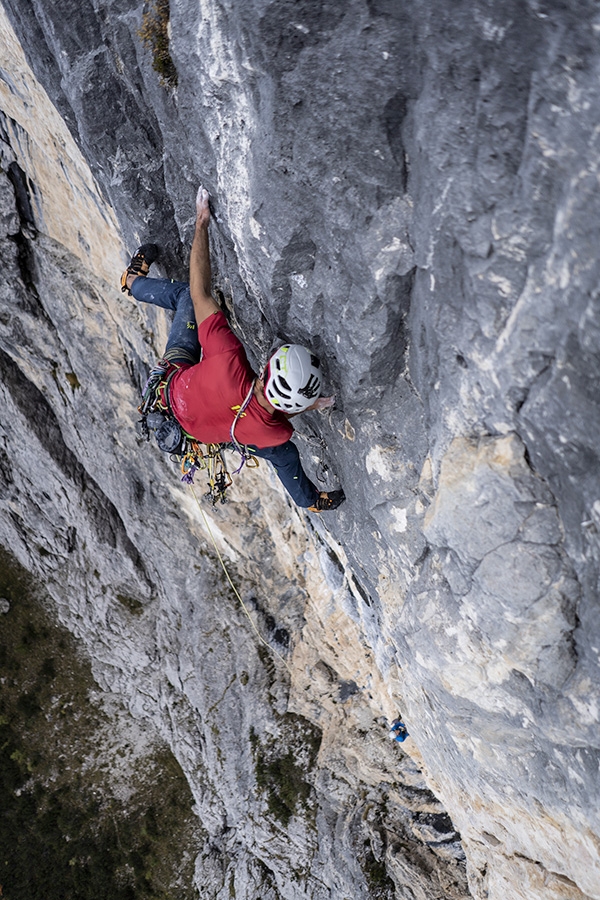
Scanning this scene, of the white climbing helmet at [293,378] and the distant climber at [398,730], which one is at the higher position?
the white climbing helmet at [293,378]

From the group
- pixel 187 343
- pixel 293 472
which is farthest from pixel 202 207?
pixel 293 472

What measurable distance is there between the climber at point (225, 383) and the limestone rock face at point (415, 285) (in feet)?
0.78

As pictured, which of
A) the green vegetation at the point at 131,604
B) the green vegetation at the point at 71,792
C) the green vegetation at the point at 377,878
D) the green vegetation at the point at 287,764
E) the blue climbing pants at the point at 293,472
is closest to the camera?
the blue climbing pants at the point at 293,472

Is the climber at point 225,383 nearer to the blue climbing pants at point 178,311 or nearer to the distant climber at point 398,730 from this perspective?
the blue climbing pants at point 178,311

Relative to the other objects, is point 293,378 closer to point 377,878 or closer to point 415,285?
point 415,285

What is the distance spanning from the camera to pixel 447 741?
5156 millimetres

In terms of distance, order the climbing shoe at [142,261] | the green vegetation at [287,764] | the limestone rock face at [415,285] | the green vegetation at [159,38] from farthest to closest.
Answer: the green vegetation at [287,764]
the climbing shoe at [142,261]
the green vegetation at [159,38]
the limestone rock face at [415,285]

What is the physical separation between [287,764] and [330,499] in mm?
8154

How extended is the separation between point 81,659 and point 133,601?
2.53m

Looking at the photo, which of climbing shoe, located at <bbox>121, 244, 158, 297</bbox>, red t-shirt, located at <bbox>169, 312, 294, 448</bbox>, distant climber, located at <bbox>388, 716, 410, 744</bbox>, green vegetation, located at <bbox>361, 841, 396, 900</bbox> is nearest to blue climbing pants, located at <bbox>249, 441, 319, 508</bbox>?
red t-shirt, located at <bbox>169, 312, 294, 448</bbox>

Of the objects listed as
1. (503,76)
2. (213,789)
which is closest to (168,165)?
(503,76)

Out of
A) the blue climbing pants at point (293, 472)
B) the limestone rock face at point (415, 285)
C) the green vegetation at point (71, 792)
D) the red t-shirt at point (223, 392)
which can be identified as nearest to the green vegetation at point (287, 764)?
the limestone rock face at point (415, 285)

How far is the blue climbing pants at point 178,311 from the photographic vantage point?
5180 millimetres

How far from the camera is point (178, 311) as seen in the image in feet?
17.1
